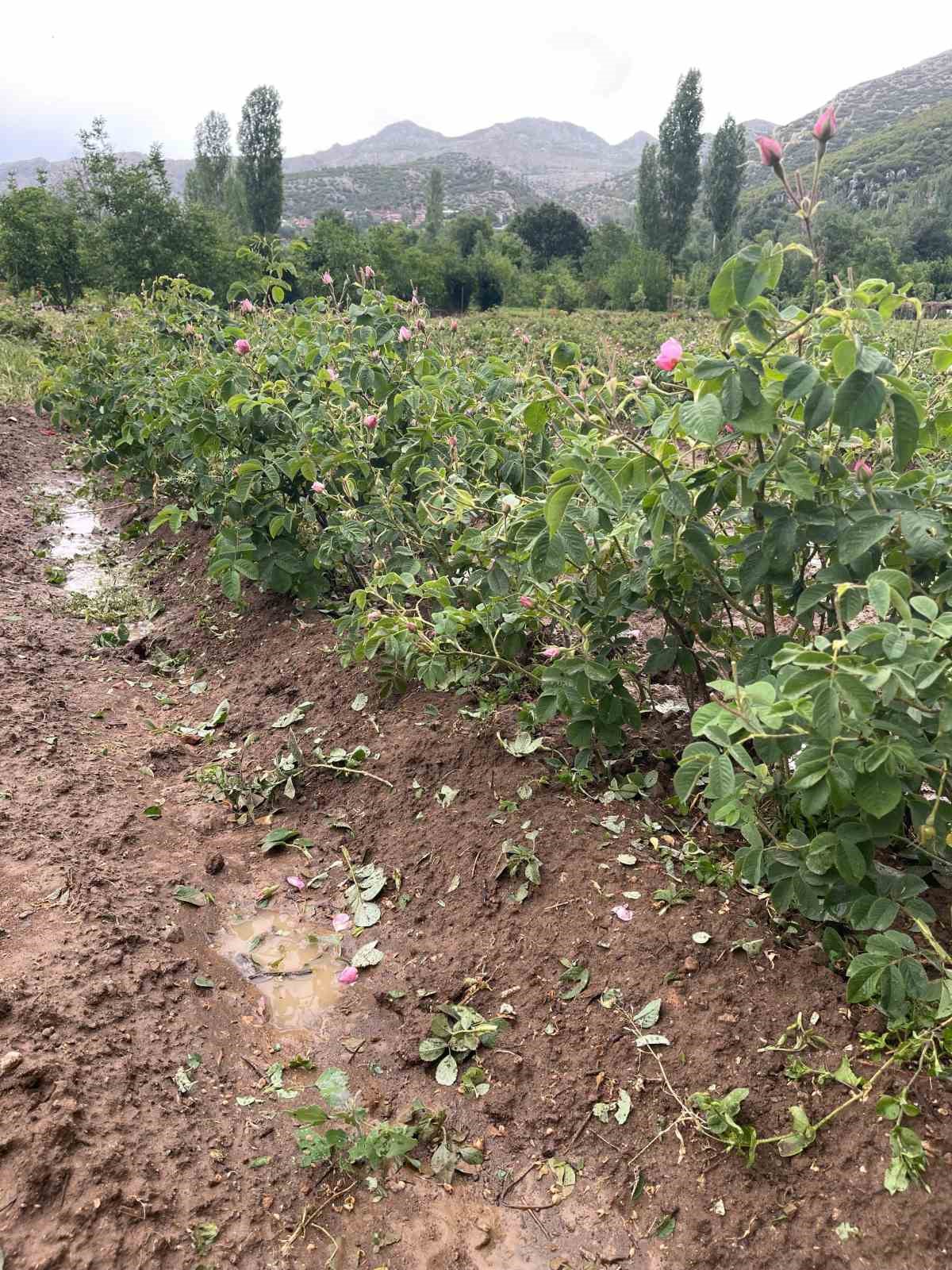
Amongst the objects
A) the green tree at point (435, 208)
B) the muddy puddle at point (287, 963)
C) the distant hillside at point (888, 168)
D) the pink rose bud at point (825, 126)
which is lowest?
the muddy puddle at point (287, 963)

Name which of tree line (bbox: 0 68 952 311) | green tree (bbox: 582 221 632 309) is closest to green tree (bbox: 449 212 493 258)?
tree line (bbox: 0 68 952 311)

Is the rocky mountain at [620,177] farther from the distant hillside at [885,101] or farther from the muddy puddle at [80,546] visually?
the muddy puddle at [80,546]

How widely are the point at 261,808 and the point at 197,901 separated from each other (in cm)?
51

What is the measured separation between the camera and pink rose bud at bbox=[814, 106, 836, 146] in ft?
4.45

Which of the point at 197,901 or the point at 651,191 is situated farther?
the point at 651,191

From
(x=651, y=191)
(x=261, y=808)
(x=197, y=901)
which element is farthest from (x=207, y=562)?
(x=651, y=191)

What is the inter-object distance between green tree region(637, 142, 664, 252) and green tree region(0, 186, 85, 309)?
2531 centimetres

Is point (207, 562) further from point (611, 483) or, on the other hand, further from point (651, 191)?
point (651, 191)

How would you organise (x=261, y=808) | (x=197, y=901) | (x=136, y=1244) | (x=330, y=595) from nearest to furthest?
(x=136, y=1244)
(x=197, y=901)
(x=261, y=808)
(x=330, y=595)

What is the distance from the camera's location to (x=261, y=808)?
2674 millimetres

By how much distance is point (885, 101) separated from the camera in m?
107

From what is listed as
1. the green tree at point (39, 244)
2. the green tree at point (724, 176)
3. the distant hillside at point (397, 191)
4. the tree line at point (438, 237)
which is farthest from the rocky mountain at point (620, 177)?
the green tree at point (39, 244)

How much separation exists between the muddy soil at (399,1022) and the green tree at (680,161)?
3863 cm

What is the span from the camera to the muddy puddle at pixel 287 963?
1.96m
